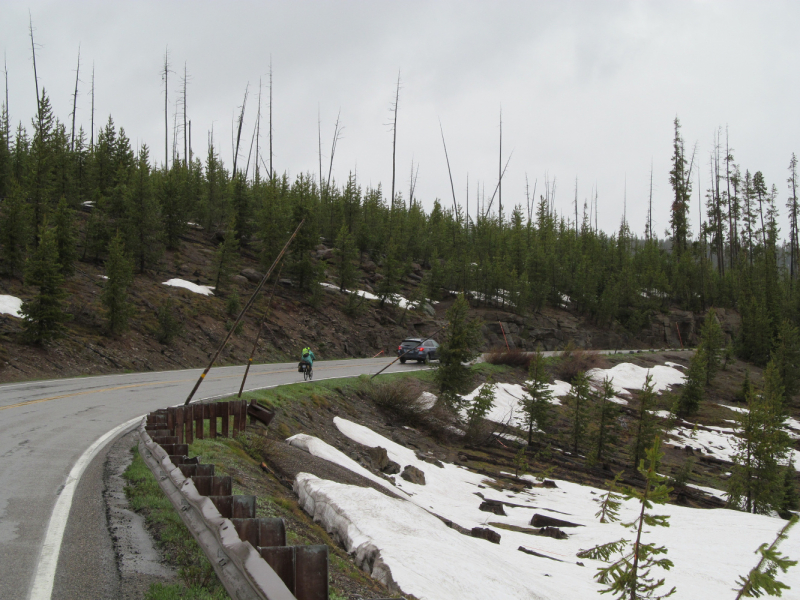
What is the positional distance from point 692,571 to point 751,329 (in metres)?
57.4

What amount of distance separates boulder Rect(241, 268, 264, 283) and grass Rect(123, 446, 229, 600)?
3558cm

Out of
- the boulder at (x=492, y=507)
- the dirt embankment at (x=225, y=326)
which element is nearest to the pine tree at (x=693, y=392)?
the dirt embankment at (x=225, y=326)

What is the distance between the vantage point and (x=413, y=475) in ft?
48.8

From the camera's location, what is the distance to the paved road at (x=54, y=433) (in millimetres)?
4871

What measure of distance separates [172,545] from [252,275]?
127ft

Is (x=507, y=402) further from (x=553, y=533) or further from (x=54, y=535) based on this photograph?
(x=54, y=535)

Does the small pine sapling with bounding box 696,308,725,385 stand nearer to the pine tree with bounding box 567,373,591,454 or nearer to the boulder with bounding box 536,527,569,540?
the pine tree with bounding box 567,373,591,454

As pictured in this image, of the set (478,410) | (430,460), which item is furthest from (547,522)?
(478,410)

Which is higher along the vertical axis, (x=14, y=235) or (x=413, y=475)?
(x=14, y=235)

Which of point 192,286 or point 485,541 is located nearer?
point 485,541

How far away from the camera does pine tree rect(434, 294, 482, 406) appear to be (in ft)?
80.0

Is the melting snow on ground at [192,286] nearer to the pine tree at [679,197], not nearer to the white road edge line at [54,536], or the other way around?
the white road edge line at [54,536]

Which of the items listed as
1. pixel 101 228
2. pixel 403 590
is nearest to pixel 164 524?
pixel 403 590

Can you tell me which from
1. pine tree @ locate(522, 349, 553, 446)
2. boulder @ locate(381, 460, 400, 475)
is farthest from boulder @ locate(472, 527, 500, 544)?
pine tree @ locate(522, 349, 553, 446)
